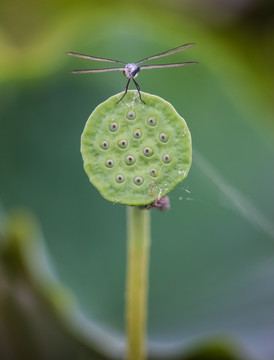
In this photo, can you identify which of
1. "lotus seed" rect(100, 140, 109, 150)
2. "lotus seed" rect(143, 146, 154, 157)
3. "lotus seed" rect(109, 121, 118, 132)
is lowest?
"lotus seed" rect(100, 140, 109, 150)

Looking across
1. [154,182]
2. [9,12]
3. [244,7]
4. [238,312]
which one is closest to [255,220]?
[238,312]

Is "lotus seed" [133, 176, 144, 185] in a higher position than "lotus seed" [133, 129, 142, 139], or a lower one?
lower

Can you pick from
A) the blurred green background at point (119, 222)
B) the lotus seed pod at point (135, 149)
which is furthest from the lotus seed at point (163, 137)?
the blurred green background at point (119, 222)

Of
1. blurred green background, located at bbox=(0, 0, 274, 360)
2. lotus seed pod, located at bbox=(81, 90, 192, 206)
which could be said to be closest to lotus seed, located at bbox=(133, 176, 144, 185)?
lotus seed pod, located at bbox=(81, 90, 192, 206)

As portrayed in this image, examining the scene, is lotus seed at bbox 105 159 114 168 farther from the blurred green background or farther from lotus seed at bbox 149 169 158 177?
the blurred green background

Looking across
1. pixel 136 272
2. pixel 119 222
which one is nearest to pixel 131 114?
pixel 136 272

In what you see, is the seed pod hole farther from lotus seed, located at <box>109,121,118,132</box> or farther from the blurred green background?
the blurred green background

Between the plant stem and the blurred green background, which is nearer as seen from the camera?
the plant stem

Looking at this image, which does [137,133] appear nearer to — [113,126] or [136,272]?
[113,126]
